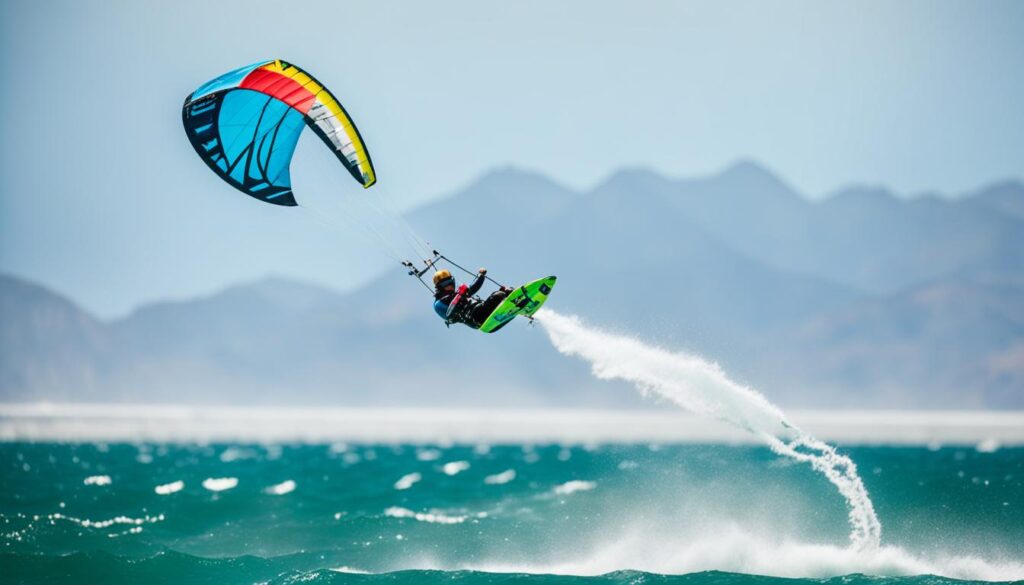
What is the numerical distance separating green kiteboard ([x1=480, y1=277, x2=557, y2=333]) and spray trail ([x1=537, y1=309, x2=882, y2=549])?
1.17 meters

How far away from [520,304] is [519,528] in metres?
8.26

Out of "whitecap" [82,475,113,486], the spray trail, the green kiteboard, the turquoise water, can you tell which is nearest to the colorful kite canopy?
the green kiteboard

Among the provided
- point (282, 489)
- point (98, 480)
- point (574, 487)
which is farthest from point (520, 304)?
point (98, 480)

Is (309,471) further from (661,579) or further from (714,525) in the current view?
(661,579)

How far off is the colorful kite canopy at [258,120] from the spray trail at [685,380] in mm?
5376

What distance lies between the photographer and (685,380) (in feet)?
73.8

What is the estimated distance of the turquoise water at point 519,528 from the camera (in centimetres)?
2183

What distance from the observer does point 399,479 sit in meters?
39.9

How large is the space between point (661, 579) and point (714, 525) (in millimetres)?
5217

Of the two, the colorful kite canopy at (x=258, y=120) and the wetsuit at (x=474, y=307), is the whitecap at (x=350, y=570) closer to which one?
the wetsuit at (x=474, y=307)

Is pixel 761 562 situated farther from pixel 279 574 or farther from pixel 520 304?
pixel 279 574

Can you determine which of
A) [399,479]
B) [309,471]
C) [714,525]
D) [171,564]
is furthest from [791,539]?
[309,471]

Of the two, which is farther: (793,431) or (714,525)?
(714,525)

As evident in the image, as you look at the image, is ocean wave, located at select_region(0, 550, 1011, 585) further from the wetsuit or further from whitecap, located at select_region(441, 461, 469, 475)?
whitecap, located at select_region(441, 461, 469, 475)
